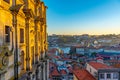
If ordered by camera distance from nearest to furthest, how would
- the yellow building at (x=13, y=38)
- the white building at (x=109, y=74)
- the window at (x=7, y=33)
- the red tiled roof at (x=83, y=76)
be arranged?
the yellow building at (x=13, y=38) < the window at (x=7, y=33) < the white building at (x=109, y=74) < the red tiled roof at (x=83, y=76)

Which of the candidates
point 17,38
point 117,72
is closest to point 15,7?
point 17,38

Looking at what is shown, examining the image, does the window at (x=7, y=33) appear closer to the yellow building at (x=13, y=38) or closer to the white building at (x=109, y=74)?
the yellow building at (x=13, y=38)

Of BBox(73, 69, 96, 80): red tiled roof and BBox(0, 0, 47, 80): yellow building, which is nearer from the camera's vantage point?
BBox(0, 0, 47, 80): yellow building

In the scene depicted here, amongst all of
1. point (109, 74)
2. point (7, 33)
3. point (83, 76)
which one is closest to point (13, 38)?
point (7, 33)

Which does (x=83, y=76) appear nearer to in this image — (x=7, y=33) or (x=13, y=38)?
(x=13, y=38)

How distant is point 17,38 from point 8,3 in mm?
2825

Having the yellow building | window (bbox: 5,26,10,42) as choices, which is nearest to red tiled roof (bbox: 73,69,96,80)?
the yellow building

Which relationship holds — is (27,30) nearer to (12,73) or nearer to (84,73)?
(12,73)

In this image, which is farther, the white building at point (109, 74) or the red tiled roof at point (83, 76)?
the red tiled roof at point (83, 76)

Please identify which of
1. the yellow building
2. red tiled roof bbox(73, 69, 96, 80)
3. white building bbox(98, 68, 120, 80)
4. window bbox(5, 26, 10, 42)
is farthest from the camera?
red tiled roof bbox(73, 69, 96, 80)

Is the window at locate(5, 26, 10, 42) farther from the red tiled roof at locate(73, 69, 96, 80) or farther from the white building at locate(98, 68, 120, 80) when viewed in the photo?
the white building at locate(98, 68, 120, 80)

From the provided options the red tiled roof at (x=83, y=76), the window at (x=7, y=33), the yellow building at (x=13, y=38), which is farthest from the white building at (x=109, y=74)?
the window at (x=7, y=33)

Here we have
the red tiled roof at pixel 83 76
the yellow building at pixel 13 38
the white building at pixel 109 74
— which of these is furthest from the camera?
the red tiled roof at pixel 83 76

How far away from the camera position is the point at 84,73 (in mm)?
40906
